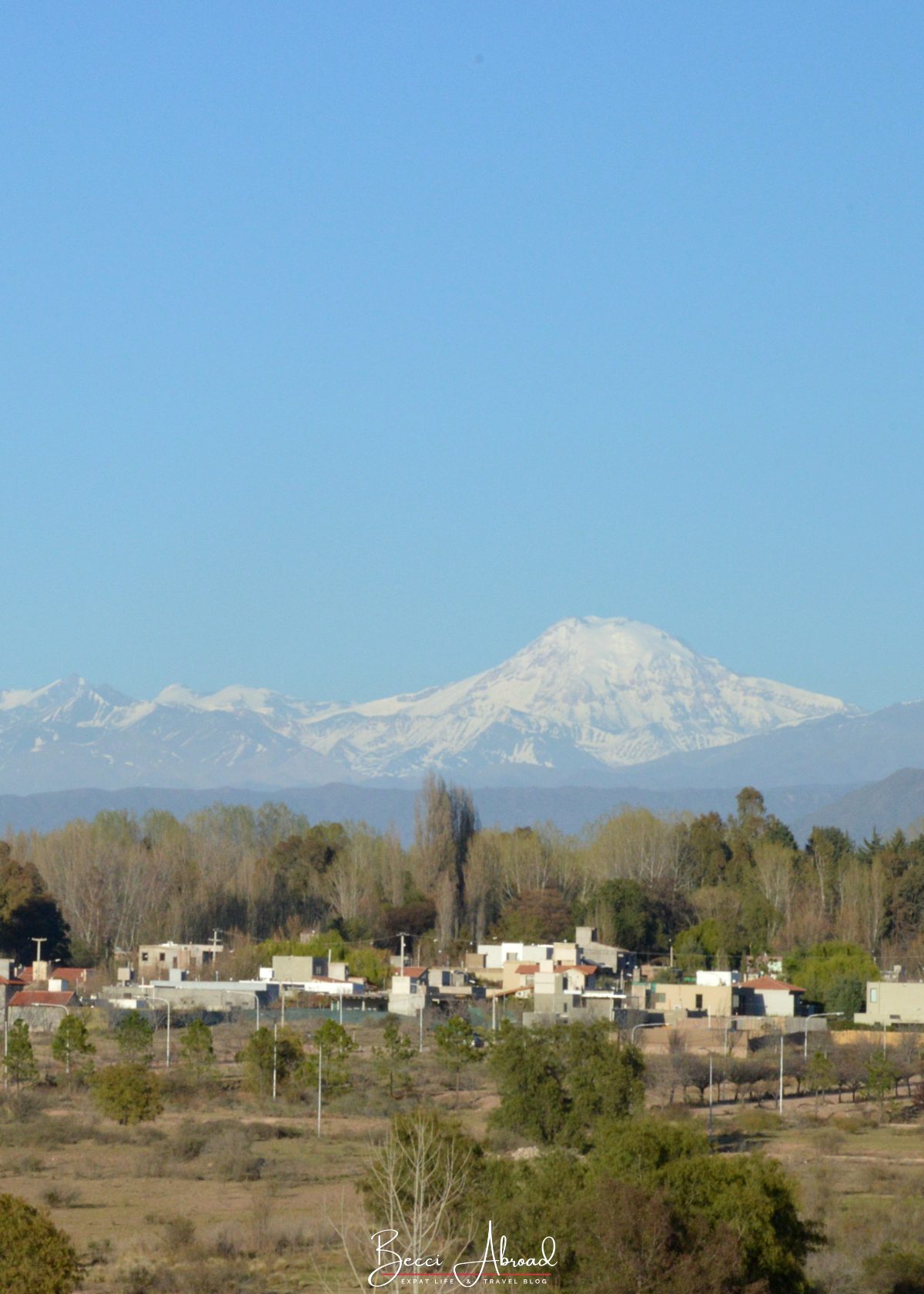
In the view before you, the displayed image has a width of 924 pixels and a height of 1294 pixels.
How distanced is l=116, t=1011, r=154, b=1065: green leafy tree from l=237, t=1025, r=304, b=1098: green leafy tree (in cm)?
303

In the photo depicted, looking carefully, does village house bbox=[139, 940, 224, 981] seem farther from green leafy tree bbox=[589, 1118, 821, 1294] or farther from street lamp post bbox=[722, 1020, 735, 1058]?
green leafy tree bbox=[589, 1118, 821, 1294]

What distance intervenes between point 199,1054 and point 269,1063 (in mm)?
3367

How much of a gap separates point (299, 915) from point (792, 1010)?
27.1m

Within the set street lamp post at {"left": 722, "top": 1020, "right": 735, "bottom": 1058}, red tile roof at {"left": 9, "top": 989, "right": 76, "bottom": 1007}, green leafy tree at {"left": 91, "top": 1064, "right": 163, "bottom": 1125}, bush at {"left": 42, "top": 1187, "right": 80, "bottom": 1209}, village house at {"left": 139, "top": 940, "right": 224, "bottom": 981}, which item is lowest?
bush at {"left": 42, "top": 1187, "right": 80, "bottom": 1209}

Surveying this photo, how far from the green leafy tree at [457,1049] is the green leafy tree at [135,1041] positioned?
6.55 metres

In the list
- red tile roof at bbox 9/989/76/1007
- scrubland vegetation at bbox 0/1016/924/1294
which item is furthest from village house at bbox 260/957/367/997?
scrubland vegetation at bbox 0/1016/924/1294

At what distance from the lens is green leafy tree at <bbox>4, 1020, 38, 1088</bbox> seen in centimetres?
4156

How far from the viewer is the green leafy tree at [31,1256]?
19250 mm

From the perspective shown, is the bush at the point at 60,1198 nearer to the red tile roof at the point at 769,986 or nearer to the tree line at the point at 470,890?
the red tile roof at the point at 769,986

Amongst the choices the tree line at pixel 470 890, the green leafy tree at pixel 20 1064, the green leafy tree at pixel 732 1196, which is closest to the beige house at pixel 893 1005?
the tree line at pixel 470 890

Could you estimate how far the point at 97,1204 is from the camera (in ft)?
93.2

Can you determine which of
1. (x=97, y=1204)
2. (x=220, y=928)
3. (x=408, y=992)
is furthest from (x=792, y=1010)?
(x=97, y=1204)

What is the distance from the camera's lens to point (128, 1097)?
37.5 m

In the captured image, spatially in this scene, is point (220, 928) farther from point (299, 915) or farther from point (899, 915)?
point (899, 915)
